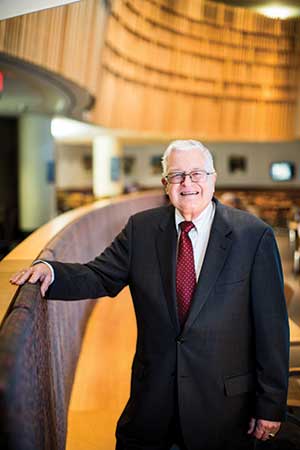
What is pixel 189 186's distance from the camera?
7.59ft

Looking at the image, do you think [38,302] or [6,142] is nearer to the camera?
[38,302]

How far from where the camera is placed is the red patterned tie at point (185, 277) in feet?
7.57

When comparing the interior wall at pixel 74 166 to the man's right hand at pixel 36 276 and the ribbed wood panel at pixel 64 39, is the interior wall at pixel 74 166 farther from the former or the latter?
the man's right hand at pixel 36 276

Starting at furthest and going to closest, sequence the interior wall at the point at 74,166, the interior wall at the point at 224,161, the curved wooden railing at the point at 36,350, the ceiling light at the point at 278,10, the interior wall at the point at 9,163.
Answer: the interior wall at the point at 224,161
the interior wall at the point at 74,166
the interior wall at the point at 9,163
the ceiling light at the point at 278,10
the curved wooden railing at the point at 36,350

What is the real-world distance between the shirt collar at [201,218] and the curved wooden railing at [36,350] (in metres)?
0.63

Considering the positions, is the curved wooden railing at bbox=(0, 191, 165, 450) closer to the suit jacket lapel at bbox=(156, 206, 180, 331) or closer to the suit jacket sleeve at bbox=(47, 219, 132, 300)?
the suit jacket sleeve at bbox=(47, 219, 132, 300)

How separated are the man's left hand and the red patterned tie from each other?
49cm

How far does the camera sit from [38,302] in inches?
86.4

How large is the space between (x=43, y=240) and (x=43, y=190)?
1036 cm

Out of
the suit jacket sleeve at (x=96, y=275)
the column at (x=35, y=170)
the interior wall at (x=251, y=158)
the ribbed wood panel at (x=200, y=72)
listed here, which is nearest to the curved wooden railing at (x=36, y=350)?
the suit jacket sleeve at (x=96, y=275)

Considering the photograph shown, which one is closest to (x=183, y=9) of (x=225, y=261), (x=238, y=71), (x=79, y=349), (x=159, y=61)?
(x=159, y=61)

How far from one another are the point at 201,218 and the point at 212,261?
202 millimetres

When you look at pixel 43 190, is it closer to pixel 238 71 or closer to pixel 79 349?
pixel 238 71

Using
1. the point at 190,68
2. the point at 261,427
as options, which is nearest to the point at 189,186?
the point at 261,427
